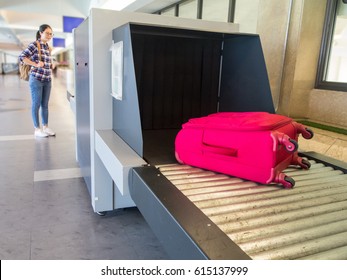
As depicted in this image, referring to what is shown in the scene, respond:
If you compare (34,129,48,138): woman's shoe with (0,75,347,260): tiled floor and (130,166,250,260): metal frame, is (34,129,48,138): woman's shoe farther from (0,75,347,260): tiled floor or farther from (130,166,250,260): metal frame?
(130,166,250,260): metal frame

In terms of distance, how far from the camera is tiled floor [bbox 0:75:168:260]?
67.3 inches

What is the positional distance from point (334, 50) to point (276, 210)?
6.83ft

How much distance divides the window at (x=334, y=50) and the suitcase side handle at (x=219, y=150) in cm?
161

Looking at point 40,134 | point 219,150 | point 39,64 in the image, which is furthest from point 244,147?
point 40,134

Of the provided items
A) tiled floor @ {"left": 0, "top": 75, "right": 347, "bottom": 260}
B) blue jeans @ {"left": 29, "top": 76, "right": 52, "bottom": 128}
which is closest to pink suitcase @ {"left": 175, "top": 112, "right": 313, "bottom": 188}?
tiled floor @ {"left": 0, "top": 75, "right": 347, "bottom": 260}

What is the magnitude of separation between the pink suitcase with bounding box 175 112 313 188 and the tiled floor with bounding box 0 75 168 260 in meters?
0.72

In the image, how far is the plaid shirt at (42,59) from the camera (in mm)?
3799

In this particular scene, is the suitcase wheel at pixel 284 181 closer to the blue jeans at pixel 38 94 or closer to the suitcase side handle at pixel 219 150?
the suitcase side handle at pixel 219 150

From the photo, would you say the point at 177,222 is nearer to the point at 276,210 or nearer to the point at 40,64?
the point at 276,210

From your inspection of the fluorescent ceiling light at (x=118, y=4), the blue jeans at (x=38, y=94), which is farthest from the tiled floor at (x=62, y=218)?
the fluorescent ceiling light at (x=118, y=4)

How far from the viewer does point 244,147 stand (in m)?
1.21

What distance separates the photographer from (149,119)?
2131mm
